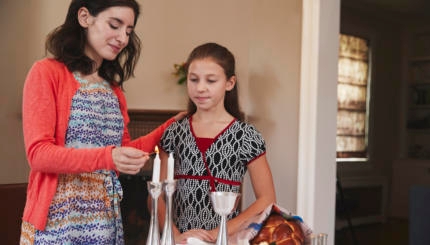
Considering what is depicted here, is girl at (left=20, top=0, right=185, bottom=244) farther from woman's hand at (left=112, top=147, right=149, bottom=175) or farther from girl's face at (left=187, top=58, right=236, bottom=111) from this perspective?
girl's face at (left=187, top=58, right=236, bottom=111)

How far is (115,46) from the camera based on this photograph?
1.40m

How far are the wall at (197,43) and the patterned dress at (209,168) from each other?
0.65 metres

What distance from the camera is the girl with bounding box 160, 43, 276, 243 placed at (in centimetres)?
161

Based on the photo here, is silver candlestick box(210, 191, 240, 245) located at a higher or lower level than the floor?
higher

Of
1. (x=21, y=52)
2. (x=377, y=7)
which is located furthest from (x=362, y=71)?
(x=21, y=52)

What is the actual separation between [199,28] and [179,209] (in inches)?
55.7

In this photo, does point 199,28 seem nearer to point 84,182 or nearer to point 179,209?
point 179,209

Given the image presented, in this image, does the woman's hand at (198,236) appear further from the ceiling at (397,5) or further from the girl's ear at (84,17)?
the ceiling at (397,5)

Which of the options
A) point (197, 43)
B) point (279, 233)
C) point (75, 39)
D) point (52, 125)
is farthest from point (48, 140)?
point (197, 43)

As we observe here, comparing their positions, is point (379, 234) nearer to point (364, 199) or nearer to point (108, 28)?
point (364, 199)

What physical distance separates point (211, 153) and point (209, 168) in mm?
51

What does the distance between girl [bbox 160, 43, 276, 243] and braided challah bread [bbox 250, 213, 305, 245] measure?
43cm

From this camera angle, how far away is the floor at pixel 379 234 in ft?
15.5

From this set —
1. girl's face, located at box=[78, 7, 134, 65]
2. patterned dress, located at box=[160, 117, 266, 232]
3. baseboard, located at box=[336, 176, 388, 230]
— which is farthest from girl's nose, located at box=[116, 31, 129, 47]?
baseboard, located at box=[336, 176, 388, 230]
